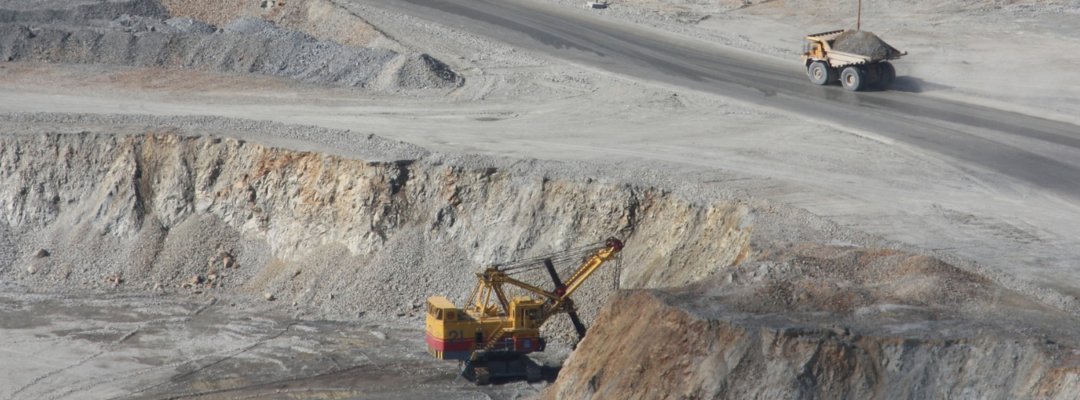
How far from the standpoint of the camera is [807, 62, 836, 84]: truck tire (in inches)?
1236

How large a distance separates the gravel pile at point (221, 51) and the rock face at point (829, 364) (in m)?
19.6

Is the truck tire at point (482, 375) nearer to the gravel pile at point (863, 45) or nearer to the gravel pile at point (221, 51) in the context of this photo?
the gravel pile at point (221, 51)

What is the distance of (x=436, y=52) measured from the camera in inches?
1375

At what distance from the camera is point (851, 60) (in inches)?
1206

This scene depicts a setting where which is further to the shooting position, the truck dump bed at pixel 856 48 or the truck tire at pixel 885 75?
the truck tire at pixel 885 75

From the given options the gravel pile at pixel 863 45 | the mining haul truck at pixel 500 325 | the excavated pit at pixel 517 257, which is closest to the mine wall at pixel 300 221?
the excavated pit at pixel 517 257

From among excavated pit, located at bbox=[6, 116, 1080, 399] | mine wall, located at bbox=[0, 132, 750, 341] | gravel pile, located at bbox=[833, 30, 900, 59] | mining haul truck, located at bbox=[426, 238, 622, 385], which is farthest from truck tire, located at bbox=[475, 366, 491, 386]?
gravel pile, located at bbox=[833, 30, 900, 59]

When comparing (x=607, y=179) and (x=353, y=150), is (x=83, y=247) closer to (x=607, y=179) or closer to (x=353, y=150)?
(x=353, y=150)

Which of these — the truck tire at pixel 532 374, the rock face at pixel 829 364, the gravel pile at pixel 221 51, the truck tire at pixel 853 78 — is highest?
the gravel pile at pixel 221 51

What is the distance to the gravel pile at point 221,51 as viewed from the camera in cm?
3269

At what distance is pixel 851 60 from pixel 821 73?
117 cm

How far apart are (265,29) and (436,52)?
694 cm

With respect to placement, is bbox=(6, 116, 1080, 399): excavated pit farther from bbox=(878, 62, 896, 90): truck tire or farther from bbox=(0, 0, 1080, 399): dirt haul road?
bbox=(878, 62, 896, 90): truck tire

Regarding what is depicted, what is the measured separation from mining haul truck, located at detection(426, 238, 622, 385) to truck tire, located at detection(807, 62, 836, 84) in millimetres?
15132
